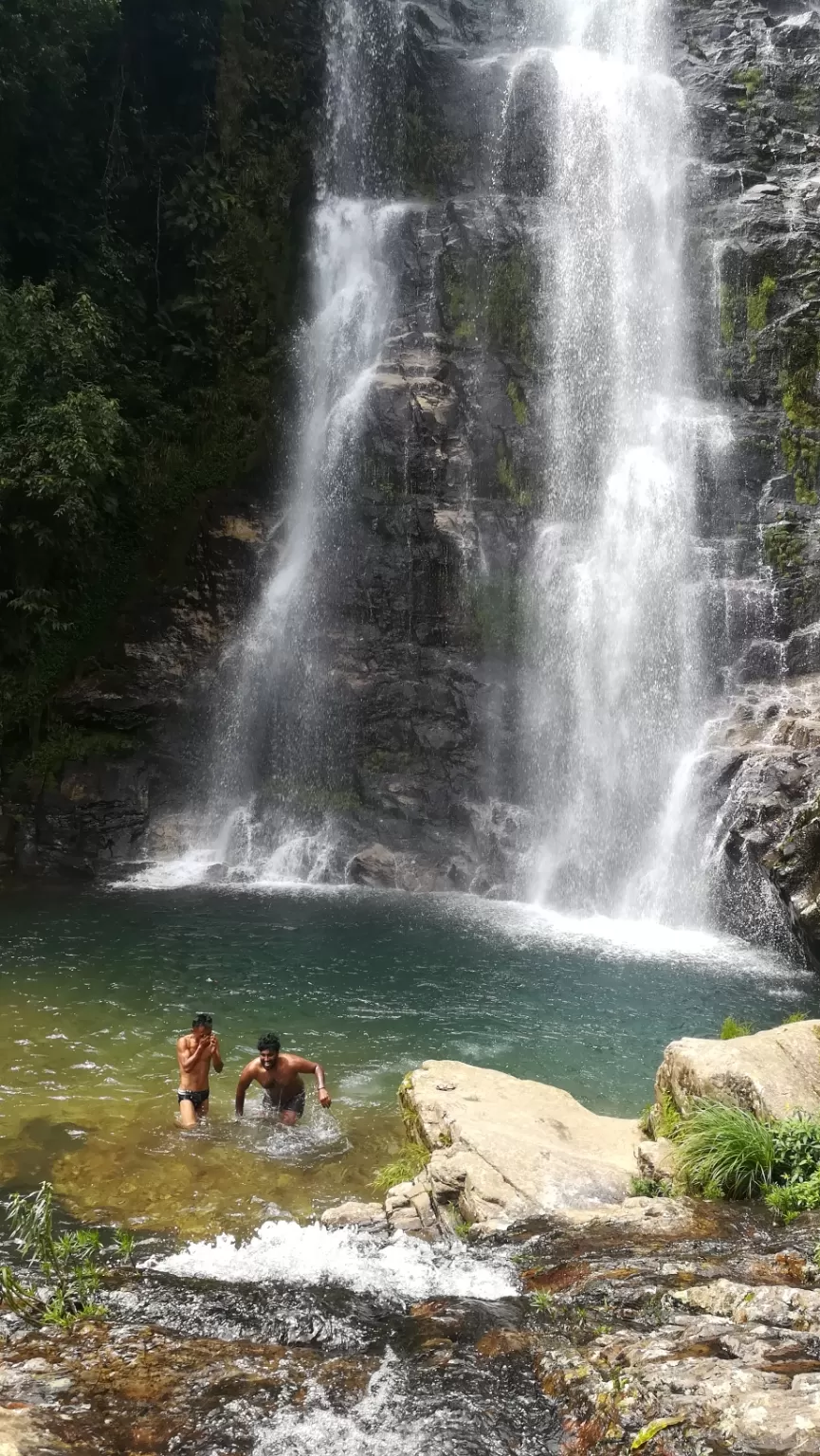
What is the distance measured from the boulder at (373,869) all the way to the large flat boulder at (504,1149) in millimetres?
11019

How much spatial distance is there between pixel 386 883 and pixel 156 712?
649cm

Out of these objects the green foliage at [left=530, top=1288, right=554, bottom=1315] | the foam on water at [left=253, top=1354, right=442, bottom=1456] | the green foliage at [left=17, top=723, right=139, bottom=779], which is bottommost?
the foam on water at [left=253, top=1354, right=442, bottom=1456]

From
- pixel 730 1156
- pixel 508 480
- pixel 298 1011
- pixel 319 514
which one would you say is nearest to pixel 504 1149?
pixel 730 1156

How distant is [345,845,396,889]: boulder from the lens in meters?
19.6

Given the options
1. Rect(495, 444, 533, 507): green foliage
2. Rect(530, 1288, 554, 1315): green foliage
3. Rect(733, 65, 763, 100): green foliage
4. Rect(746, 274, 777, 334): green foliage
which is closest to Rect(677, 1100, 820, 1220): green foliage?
Rect(530, 1288, 554, 1315): green foliage

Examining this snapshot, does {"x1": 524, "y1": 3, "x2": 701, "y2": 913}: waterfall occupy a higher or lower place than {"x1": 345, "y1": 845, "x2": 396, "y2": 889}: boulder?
higher

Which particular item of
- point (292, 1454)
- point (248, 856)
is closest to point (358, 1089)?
point (292, 1454)

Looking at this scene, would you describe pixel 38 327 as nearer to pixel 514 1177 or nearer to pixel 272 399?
pixel 272 399

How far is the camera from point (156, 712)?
2148 centimetres

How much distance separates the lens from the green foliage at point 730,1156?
582 cm

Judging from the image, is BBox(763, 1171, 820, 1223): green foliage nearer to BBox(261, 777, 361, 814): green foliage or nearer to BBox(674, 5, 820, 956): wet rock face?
BBox(674, 5, 820, 956): wet rock face

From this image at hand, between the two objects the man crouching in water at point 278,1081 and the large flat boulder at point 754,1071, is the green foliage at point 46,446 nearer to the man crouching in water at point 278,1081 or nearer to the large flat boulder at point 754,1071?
the man crouching in water at point 278,1081

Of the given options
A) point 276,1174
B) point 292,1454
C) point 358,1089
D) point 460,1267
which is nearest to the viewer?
point 292,1454

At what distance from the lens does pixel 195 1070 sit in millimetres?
8297
